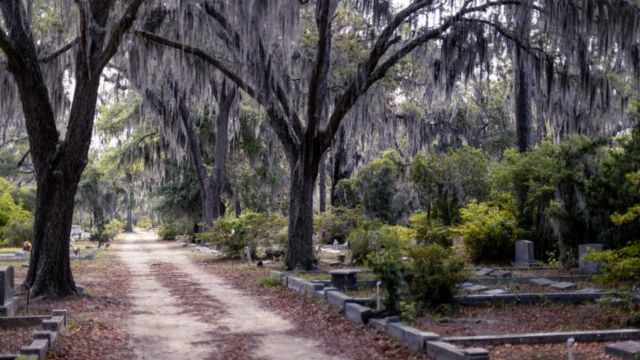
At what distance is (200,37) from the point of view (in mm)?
16672

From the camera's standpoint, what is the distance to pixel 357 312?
33.1 feet

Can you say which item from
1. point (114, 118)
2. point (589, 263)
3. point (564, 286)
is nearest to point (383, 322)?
point (564, 286)

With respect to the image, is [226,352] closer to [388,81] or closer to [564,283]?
[564,283]

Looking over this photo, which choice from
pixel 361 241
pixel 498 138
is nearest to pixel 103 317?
pixel 361 241

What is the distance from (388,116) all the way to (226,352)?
1994cm

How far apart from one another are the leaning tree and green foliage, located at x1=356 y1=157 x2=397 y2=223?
18.5m

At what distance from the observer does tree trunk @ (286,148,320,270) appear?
17922 millimetres

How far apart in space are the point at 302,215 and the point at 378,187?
44.6 feet

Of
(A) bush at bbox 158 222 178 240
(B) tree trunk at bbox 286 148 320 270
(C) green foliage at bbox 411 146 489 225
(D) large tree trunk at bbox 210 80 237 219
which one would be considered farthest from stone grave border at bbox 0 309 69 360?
(A) bush at bbox 158 222 178 240

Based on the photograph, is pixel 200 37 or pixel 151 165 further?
pixel 151 165

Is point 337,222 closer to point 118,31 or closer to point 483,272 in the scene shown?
point 483,272

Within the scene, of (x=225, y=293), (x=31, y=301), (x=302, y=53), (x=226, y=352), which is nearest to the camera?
(x=226, y=352)

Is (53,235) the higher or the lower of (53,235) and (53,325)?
the higher

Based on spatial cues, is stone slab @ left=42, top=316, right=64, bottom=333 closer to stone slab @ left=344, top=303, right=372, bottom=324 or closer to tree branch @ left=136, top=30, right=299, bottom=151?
stone slab @ left=344, top=303, right=372, bottom=324
